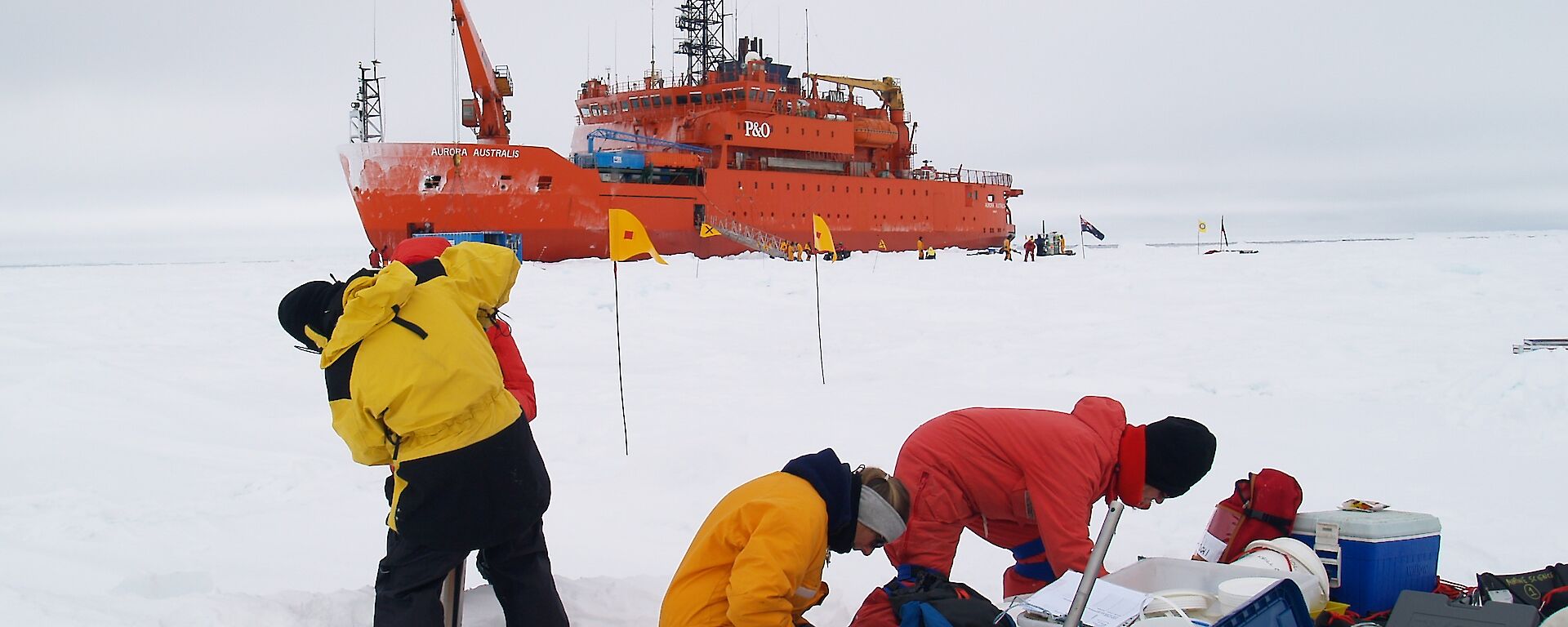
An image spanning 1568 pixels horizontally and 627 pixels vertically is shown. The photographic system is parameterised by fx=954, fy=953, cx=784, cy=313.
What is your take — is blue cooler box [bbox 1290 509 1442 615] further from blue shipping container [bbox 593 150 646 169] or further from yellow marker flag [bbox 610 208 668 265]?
blue shipping container [bbox 593 150 646 169]

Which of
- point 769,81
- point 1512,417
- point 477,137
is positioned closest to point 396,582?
point 1512,417

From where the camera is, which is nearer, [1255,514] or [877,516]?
[877,516]

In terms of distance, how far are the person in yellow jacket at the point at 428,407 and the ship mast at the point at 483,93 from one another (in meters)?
21.5

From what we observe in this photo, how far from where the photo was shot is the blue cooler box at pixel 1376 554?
2756 millimetres

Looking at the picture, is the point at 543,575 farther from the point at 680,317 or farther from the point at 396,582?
the point at 680,317

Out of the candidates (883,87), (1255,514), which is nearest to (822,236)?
(1255,514)

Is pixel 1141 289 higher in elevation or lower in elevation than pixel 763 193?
lower

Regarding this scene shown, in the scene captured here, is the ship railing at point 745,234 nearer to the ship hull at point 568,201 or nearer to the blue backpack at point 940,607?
the ship hull at point 568,201

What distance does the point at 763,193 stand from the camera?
2698 cm

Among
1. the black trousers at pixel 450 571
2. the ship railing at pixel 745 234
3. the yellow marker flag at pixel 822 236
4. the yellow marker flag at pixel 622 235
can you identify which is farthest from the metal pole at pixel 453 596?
the ship railing at pixel 745 234

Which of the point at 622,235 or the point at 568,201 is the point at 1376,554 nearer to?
the point at 622,235

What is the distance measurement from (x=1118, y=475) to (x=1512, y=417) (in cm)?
406

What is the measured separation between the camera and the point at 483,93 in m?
23.3

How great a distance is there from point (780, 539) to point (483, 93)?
23.1 metres
